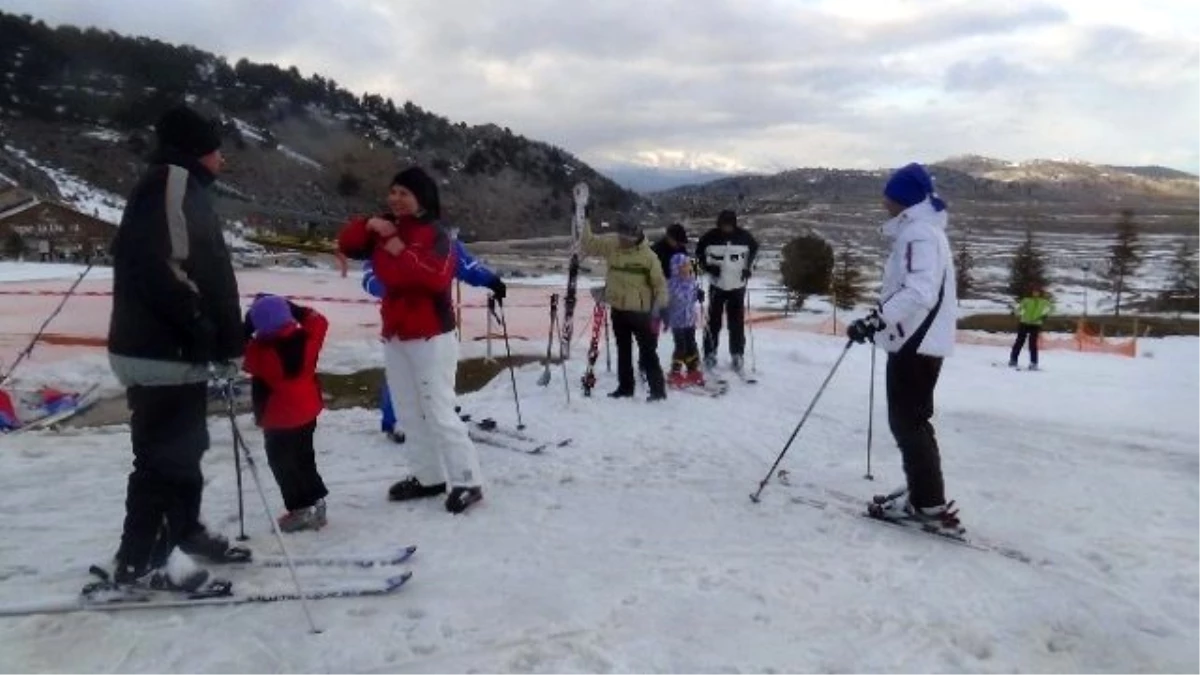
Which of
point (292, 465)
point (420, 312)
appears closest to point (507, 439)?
point (420, 312)

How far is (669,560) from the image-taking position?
15.7 feet

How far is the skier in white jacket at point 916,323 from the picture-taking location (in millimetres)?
5141

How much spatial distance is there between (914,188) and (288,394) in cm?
371

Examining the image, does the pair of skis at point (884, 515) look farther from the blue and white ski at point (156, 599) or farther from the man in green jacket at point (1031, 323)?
the man in green jacket at point (1031, 323)

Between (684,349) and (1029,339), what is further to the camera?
(1029,339)

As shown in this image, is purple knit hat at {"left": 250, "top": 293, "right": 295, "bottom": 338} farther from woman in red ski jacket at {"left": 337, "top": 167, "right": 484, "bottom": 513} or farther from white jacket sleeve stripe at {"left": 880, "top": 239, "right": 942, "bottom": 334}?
white jacket sleeve stripe at {"left": 880, "top": 239, "right": 942, "bottom": 334}

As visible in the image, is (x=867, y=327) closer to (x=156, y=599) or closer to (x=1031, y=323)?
(x=156, y=599)

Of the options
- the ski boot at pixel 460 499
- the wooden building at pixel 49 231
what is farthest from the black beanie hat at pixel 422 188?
the wooden building at pixel 49 231

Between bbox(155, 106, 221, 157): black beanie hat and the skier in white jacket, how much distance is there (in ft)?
11.5

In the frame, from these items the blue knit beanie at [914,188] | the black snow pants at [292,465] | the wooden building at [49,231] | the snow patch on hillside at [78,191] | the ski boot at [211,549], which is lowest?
the ski boot at [211,549]

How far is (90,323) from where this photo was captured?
13312mm

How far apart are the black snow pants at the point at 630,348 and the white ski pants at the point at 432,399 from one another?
3654 millimetres

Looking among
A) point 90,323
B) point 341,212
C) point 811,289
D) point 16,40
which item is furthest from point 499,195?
point 90,323

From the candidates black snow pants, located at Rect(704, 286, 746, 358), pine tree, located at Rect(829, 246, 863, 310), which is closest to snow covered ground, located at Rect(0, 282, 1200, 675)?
black snow pants, located at Rect(704, 286, 746, 358)
